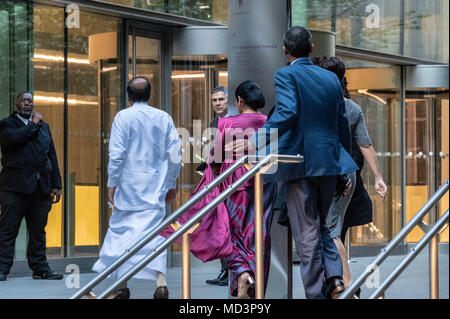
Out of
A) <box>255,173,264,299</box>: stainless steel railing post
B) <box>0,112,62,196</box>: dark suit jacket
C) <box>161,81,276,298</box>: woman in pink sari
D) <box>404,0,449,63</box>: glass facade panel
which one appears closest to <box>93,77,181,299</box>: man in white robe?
<box>161,81,276,298</box>: woman in pink sari

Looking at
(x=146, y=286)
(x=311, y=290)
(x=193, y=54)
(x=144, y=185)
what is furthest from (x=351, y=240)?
(x=311, y=290)

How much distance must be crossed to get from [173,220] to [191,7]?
6.61m

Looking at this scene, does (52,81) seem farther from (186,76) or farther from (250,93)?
(250,93)

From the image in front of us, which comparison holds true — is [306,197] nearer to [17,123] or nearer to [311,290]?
[311,290]

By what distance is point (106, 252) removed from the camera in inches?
295

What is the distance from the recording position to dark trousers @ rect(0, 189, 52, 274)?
934 centimetres

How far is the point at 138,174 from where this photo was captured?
7418 mm

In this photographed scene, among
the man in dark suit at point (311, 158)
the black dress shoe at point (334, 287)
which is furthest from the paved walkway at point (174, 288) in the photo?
the man in dark suit at point (311, 158)

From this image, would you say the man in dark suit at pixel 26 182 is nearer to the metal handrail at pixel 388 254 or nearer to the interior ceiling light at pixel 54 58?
the interior ceiling light at pixel 54 58

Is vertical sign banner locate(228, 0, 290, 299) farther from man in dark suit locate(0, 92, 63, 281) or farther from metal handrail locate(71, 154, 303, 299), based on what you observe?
man in dark suit locate(0, 92, 63, 281)

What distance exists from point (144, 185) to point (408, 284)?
2604 mm

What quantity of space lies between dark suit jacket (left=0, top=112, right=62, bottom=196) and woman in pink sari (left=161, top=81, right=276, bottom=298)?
9.82 ft

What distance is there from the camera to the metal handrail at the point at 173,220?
4.80m

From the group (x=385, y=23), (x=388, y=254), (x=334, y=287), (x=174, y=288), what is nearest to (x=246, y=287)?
(x=334, y=287)
